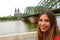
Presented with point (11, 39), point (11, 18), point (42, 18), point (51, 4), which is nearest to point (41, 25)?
point (42, 18)

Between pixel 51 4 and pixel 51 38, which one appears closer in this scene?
pixel 51 38

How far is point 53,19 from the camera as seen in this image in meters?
2.54

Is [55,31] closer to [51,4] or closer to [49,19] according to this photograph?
[49,19]

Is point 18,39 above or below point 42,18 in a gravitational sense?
below

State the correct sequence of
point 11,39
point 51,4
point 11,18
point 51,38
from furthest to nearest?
point 11,18
point 51,4
point 11,39
point 51,38

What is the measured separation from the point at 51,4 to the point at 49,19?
22714 millimetres

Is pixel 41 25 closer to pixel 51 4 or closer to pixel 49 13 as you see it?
pixel 49 13

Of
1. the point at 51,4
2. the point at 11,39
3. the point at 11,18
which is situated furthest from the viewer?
the point at 11,18

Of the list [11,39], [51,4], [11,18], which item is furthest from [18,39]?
[11,18]

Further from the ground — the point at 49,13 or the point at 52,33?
the point at 49,13

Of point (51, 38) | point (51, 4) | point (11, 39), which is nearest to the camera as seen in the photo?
point (51, 38)

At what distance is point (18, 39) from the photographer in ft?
27.9

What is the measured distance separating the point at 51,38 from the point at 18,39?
6.02 m

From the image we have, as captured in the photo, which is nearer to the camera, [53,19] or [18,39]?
[53,19]
